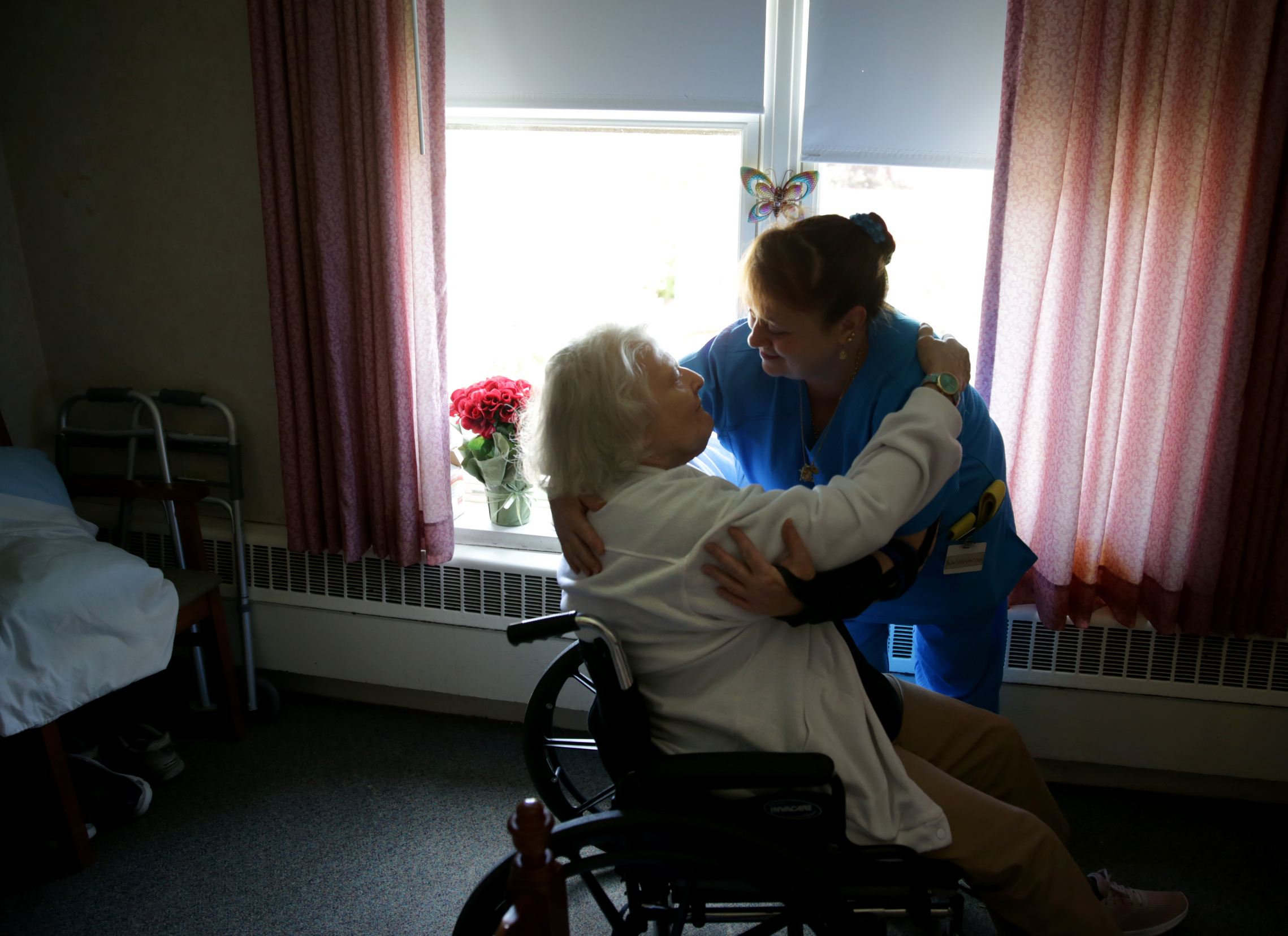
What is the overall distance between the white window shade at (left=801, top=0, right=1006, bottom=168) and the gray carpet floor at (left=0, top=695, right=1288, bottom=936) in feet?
5.53

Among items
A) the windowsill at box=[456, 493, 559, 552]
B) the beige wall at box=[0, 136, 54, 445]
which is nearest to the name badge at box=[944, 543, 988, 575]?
the windowsill at box=[456, 493, 559, 552]

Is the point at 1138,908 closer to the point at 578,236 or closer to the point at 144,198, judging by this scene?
the point at 578,236

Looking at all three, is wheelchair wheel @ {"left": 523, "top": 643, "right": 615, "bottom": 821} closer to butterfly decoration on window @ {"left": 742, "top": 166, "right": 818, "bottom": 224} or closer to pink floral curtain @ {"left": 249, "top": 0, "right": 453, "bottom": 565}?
pink floral curtain @ {"left": 249, "top": 0, "right": 453, "bottom": 565}

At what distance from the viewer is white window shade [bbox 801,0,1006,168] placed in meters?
A: 1.90

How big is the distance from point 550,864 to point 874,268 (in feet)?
3.39

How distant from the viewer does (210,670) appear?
2463mm

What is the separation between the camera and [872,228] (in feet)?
4.34

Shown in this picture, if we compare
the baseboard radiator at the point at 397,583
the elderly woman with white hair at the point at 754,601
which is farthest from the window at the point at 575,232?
the elderly woman with white hair at the point at 754,601

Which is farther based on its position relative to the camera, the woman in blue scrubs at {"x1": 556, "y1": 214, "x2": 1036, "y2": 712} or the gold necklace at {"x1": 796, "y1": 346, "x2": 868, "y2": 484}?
the gold necklace at {"x1": 796, "y1": 346, "x2": 868, "y2": 484}

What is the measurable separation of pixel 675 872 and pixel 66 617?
1460mm

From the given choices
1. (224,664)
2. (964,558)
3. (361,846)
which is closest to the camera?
(964,558)

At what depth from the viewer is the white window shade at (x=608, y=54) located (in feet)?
6.55

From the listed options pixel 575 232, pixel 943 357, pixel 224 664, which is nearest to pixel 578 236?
pixel 575 232

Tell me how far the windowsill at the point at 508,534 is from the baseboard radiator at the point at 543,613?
0.18ft
